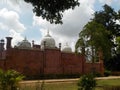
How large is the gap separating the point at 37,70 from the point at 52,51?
347cm

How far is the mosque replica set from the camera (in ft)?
131

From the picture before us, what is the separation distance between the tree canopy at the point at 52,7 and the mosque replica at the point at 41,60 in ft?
92.3

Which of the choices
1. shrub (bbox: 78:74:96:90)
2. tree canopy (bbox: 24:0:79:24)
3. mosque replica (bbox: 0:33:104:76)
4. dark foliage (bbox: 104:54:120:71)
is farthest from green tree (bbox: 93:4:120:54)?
tree canopy (bbox: 24:0:79:24)

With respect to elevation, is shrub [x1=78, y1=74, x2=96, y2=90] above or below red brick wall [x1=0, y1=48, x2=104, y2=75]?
below

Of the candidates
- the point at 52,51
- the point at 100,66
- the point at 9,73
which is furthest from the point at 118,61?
the point at 9,73

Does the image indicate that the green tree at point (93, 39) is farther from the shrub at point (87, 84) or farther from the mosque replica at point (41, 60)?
the shrub at point (87, 84)

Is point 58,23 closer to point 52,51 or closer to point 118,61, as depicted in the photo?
point 52,51

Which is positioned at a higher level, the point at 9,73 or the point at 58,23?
the point at 58,23

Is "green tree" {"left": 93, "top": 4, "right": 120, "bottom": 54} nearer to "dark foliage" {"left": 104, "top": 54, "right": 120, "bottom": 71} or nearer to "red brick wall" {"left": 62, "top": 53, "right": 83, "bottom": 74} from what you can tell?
"dark foliage" {"left": 104, "top": 54, "right": 120, "bottom": 71}

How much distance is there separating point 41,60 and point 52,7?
3148 centimetres

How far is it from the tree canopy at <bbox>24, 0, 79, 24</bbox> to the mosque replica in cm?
2813

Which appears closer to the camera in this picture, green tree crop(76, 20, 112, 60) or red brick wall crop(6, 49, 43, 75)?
green tree crop(76, 20, 112, 60)

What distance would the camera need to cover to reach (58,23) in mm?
12000

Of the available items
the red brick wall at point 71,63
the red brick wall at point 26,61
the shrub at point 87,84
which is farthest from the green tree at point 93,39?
the shrub at point 87,84
